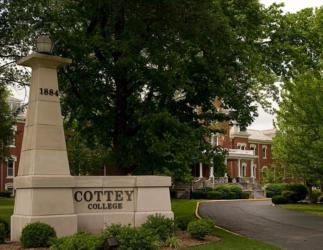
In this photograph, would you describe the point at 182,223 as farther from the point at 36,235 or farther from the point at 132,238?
the point at 36,235

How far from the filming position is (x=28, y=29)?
18688 millimetres

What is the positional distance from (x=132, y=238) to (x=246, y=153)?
62141 millimetres

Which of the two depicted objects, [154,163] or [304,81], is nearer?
[154,163]

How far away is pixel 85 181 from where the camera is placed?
15508mm

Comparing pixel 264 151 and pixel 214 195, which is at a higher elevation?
pixel 264 151

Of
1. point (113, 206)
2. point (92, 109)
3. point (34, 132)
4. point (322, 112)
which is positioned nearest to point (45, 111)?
point (34, 132)

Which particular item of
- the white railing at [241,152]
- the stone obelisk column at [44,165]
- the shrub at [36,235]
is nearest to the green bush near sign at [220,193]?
the white railing at [241,152]

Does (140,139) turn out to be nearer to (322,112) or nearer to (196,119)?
(196,119)

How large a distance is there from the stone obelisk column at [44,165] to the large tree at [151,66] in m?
2.90

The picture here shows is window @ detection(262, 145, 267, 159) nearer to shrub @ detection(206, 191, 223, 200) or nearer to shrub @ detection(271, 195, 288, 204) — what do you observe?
shrub @ detection(206, 191, 223, 200)

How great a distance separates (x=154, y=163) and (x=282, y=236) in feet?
16.3

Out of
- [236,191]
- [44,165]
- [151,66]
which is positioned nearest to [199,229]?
[44,165]

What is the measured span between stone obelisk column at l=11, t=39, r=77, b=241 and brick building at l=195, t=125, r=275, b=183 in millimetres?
51614

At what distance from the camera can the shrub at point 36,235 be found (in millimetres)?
13219
